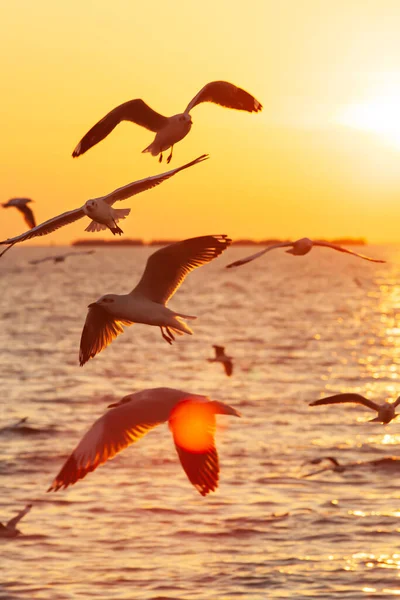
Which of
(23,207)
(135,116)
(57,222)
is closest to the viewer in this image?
(57,222)

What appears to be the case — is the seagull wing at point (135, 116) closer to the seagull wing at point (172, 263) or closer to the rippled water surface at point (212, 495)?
the seagull wing at point (172, 263)

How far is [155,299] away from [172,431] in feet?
10.1

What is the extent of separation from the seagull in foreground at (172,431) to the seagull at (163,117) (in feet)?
15.4

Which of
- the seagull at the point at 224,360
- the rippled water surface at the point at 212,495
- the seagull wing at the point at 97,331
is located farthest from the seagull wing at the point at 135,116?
the seagull at the point at 224,360

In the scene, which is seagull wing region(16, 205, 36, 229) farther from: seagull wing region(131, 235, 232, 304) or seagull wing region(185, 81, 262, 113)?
seagull wing region(131, 235, 232, 304)

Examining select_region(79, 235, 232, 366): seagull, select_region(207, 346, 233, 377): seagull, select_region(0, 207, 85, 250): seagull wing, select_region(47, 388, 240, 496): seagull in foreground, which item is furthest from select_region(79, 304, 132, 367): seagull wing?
select_region(207, 346, 233, 377): seagull

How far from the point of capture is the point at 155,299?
45.0ft

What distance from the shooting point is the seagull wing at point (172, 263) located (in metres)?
13.3

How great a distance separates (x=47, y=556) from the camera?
86.7 feet

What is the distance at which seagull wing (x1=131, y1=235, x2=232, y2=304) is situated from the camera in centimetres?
1332

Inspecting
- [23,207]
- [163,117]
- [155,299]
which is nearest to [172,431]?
[155,299]

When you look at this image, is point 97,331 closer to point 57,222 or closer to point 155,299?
point 155,299

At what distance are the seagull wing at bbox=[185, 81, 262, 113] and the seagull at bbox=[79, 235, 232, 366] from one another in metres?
4.14

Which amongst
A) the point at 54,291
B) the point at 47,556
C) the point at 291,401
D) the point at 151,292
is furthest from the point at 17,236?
the point at 54,291
